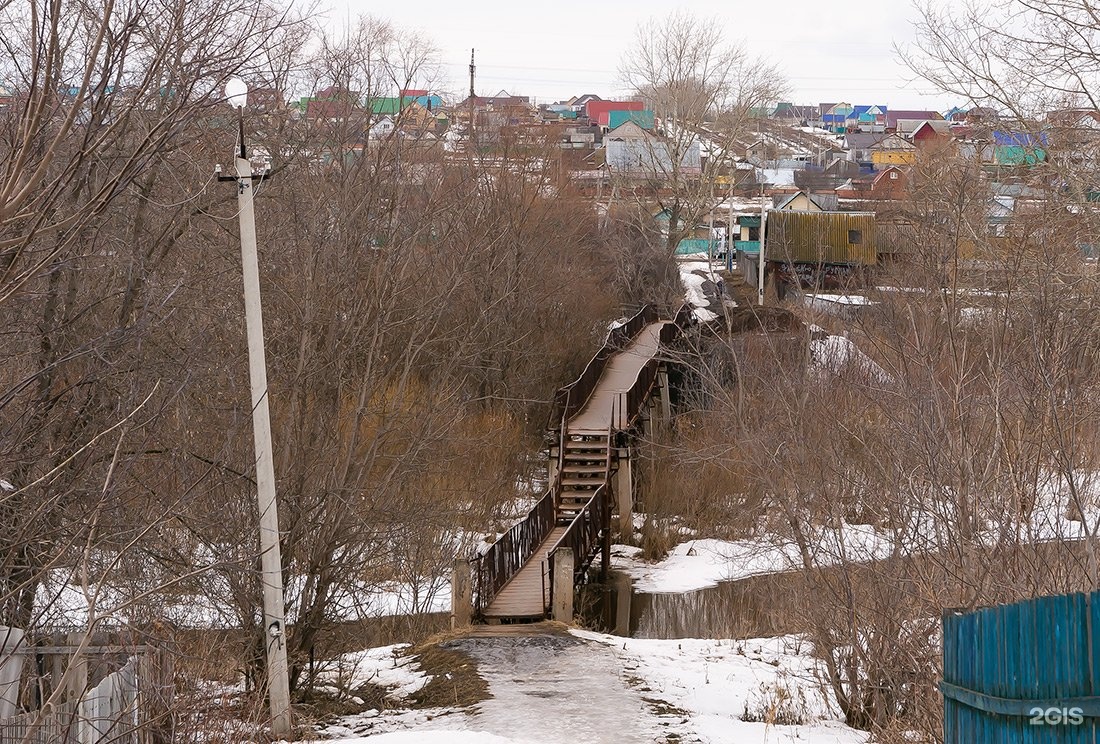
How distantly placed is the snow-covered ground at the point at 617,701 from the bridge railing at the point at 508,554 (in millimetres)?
1628

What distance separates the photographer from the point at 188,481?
1050 cm

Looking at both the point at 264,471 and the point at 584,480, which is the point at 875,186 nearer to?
the point at 584,480

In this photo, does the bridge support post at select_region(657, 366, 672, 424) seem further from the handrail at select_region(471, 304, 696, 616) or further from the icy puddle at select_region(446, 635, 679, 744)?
the icy puddle at select_region(446, 635, 679, 744)

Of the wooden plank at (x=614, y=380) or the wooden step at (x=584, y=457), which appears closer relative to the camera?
the wooden step at (x=584, y=457)

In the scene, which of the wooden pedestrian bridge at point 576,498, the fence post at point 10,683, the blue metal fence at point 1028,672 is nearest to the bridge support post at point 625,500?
the wooden pedestrian bridge at point 576,498

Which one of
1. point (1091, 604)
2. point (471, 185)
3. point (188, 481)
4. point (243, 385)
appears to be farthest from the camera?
point (471, 185)

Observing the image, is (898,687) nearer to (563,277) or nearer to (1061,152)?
(1061,152)

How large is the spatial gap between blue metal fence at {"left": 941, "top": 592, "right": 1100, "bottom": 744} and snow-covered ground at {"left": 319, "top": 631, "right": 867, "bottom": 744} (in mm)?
5302

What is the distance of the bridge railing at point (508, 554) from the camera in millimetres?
16453

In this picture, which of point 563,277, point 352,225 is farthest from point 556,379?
point 352,225

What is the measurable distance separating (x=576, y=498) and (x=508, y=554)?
5480 mm

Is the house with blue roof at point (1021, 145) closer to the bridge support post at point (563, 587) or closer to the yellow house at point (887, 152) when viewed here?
the bridge support post at point (563, 587)

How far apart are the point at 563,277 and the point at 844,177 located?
3241 inches

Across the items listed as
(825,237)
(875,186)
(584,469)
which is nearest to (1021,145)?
(584,469)
